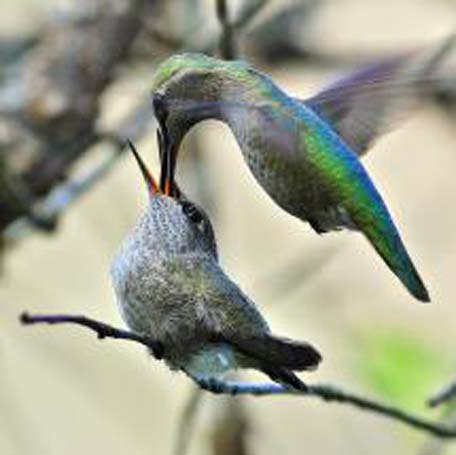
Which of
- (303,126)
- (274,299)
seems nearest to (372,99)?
(303,126)

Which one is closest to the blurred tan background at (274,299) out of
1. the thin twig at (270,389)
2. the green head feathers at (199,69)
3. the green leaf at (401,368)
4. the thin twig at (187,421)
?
the green leaf at (401,368)

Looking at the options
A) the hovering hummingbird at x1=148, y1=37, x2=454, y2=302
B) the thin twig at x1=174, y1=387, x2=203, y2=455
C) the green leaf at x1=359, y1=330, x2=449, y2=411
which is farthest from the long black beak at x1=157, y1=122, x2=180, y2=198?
the green leaf at x1=359, y1=330, x2=449, y2=411

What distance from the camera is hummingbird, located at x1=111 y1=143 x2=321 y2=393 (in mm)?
2436

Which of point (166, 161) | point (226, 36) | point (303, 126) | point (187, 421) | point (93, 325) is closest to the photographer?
point (93, 325)

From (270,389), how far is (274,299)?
87.8 inches

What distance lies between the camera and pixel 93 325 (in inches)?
86.4

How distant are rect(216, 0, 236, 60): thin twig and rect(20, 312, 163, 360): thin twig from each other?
90 cm

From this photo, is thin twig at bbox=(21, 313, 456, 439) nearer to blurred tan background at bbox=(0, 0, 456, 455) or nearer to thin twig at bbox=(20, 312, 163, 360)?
thin twig at bbox=(20, 312, 163, 360)

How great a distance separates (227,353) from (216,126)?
4299 mm

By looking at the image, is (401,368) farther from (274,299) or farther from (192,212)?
(192,212)

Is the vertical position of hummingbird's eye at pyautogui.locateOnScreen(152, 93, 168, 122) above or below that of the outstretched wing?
above

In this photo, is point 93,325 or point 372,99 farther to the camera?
point 372,99

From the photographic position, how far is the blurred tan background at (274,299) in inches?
206

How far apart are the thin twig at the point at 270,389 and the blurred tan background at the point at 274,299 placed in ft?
5.04
